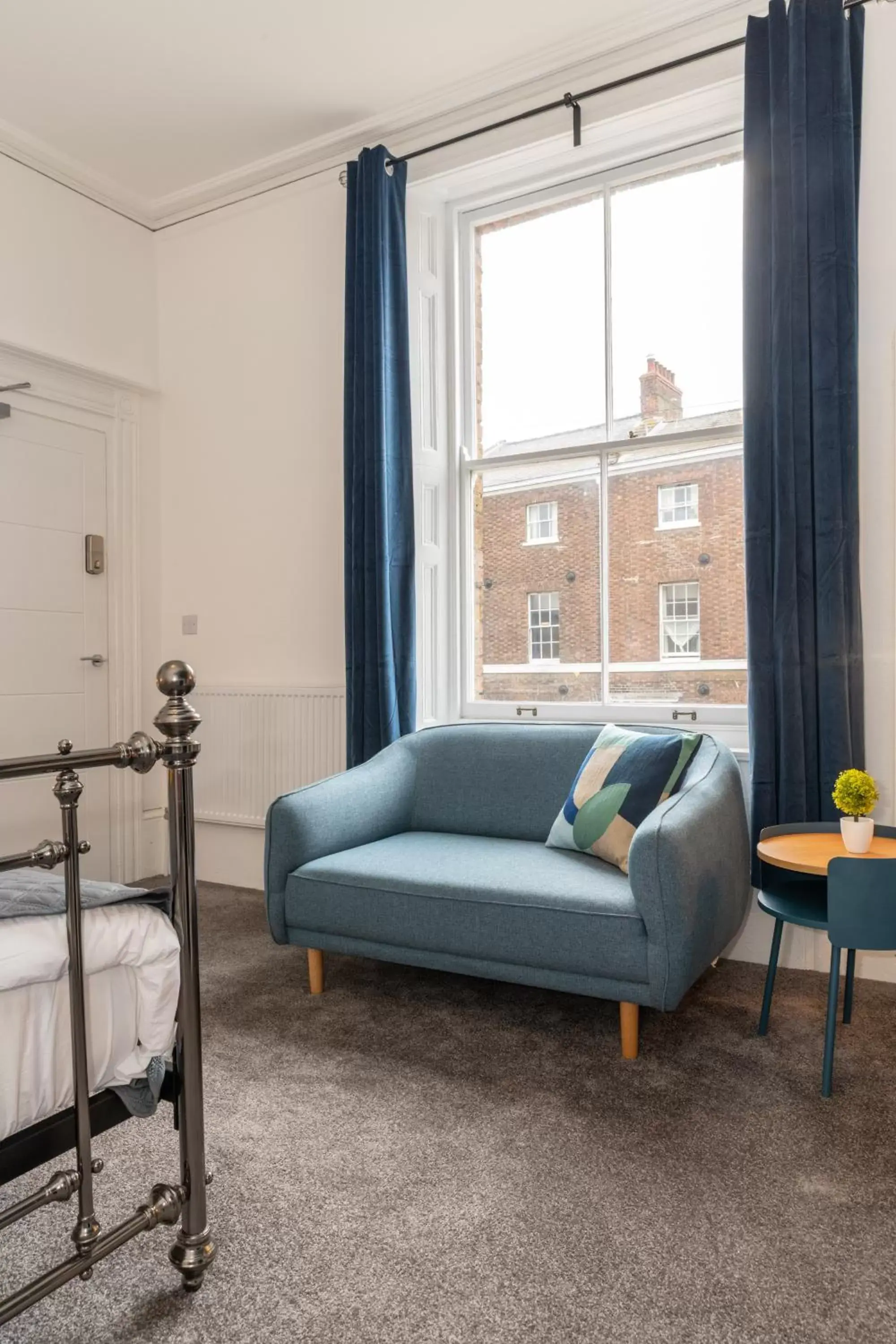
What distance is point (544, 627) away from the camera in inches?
143

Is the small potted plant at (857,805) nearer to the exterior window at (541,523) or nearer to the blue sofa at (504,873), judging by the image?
the blue sofa at (504,873)

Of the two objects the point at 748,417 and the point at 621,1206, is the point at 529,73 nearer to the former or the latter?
the point at 748,417

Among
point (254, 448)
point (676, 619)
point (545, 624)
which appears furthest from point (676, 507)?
point (254, 448)

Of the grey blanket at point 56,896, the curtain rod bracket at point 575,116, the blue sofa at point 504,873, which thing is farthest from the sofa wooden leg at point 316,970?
the curtain rod bracket at point 575,116

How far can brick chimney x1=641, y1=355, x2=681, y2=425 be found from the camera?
11.1 ft

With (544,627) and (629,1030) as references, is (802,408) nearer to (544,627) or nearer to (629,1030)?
(544,627)

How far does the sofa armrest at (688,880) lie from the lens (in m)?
2.15

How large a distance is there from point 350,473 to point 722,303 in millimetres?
1514

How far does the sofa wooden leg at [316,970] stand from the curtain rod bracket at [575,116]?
294cm

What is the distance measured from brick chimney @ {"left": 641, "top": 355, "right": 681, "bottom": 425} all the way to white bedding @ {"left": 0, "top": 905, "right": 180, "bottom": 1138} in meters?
2.66

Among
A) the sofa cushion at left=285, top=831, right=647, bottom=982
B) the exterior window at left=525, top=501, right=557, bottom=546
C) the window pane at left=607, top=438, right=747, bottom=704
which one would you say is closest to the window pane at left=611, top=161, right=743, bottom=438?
the window pane at left=607, top=438, right=747, bottom=704

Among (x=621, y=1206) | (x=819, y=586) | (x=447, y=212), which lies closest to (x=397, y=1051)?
(x=621, y=1206)

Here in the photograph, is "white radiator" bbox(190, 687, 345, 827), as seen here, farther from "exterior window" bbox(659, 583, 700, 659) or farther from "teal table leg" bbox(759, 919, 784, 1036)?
"teal table leg" bbox(759, 919, 784, 1036)

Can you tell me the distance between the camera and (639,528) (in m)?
3.44
